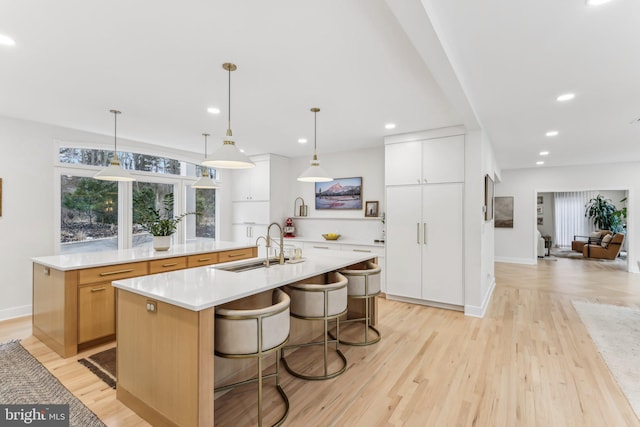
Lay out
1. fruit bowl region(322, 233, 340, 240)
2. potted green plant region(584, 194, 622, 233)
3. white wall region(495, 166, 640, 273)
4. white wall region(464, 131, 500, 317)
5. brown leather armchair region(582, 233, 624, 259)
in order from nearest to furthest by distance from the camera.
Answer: white wall region(464, 131, 500, 317) → fruit bowl region(322, 233, 340, 240) → white wall region(495, 166, 640, 273) → brown leather armchair region(582, 233, 624, 259) → potted green plant region(584, 194, 622, 233)

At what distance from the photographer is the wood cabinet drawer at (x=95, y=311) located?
2891 millimetres

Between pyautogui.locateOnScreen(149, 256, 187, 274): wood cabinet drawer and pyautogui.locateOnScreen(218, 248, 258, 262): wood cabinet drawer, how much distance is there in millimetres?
571

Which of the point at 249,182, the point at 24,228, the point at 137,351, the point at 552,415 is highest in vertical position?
the point at 249,182

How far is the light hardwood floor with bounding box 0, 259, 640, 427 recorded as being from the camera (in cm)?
208

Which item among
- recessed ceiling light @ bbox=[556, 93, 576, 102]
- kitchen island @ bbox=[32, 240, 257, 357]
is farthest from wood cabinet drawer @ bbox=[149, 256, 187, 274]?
recessed ceiling light @ bbox=[556, 93, 576, 102]

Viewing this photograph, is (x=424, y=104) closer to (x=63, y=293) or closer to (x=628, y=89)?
(x=628, y=89)

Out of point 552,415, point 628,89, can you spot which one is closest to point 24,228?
point 552,415

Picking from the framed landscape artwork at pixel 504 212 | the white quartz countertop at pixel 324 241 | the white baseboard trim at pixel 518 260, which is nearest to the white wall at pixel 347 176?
the white quartz countertop at pixel 324 241

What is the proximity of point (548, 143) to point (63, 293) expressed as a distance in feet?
22.9

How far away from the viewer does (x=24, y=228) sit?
13.3 feet

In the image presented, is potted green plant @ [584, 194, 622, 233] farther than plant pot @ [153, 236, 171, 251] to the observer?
Yes

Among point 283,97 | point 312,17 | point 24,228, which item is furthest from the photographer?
point 24,228

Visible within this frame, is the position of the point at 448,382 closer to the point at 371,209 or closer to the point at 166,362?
the point at 166,362
